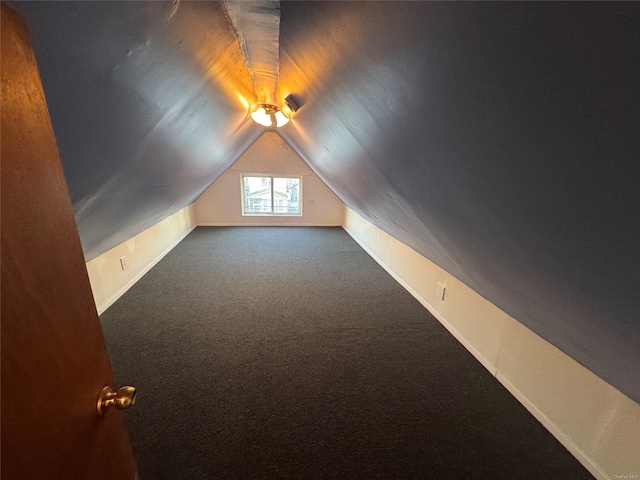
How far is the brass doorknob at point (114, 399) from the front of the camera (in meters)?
0.65

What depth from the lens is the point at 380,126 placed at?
3.10 feet

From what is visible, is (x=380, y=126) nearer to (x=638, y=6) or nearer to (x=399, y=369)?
(x=638, y=6)

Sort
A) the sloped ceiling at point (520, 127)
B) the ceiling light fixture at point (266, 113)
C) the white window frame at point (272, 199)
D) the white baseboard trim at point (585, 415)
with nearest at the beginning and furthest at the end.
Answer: the sloped ceiling at point (520, 127) → the white baseboard trim at point (585, 415) → the ceiling light fixture at point (266, 113) → the white window frame at point (272, 199)

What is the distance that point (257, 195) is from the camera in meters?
6.32

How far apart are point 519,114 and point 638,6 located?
21cm

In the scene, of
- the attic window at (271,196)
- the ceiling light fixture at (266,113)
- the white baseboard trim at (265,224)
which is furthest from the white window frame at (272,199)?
the ceiling light fixture at (266,113)

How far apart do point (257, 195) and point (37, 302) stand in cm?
605

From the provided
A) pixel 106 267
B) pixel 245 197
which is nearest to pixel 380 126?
pixel 106 267

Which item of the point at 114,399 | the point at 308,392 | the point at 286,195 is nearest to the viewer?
the point at 114,399

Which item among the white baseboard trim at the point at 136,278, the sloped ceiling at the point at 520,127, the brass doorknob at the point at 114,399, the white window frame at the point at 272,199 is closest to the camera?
the sloped ceiling at the point at 520,127

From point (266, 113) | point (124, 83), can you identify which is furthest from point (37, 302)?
point (266, 113)

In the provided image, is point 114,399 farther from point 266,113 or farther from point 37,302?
point 266,113

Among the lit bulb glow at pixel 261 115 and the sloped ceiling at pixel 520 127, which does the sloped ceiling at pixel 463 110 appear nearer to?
the sloped ceiling at pixel 520 127

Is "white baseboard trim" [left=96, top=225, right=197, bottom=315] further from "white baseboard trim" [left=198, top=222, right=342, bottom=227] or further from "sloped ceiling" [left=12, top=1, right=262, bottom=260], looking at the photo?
"sloped ceiling" [left=12, top=1, right=262, bottom=260]
